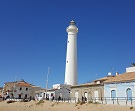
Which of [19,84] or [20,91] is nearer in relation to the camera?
[20,91]

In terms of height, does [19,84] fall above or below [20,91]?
above

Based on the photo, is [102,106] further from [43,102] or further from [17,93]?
[17,93]

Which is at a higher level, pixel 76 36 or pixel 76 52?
pixel 76 36

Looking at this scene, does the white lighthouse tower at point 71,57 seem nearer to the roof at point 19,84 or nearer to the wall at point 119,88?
the wall at point 119,88

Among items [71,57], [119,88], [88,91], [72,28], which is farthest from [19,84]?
[119,88]

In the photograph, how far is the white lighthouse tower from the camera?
53.9 m

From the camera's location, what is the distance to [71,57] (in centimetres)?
5516

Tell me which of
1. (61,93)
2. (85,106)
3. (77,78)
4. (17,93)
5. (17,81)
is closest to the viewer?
(85,106)

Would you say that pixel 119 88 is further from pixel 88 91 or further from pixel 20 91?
pixel 20 91

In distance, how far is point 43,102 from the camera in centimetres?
4225

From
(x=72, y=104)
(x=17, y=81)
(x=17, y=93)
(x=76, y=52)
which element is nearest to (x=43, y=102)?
(x=72, y=104)

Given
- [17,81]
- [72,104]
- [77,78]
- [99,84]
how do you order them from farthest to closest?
[17,81] < [77,78] < [99,84] < [72,104]

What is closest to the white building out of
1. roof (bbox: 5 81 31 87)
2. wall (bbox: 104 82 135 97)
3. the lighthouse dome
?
roof (bbox: 5 81 31 87)

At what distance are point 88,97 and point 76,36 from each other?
19520 millimetres
